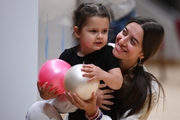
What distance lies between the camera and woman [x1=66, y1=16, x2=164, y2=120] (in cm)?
159

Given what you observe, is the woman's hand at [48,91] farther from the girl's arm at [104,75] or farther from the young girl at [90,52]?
the girl's arm at [104,75]

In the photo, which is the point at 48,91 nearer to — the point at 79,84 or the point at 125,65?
the point at 79,84

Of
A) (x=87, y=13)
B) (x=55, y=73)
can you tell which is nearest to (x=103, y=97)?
(x=55, y=73)

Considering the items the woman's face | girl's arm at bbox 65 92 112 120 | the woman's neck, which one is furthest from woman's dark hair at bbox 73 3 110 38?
girl's arm at bbox 65 92 112 120

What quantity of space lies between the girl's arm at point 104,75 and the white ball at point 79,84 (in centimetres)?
2

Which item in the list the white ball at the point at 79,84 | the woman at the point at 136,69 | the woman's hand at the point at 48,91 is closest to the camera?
the white ball at the point at 79,84

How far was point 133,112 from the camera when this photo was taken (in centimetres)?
163

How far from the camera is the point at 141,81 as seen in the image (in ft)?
5.41

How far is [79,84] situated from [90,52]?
0.80 feet

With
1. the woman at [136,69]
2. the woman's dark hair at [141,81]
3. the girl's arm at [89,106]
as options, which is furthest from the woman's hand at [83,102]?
the woman's dark hair at [141,81]

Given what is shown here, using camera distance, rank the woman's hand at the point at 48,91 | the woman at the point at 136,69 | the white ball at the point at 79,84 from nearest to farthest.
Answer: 1. the white ball at the point at 79,84
2. the woman's hand at the point at 48,91
3. the woman at the point at 136,69

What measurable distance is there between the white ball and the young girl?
8 cm

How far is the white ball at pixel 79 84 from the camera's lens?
138 cm

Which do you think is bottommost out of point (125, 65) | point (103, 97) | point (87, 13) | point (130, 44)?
point (103, 97)
